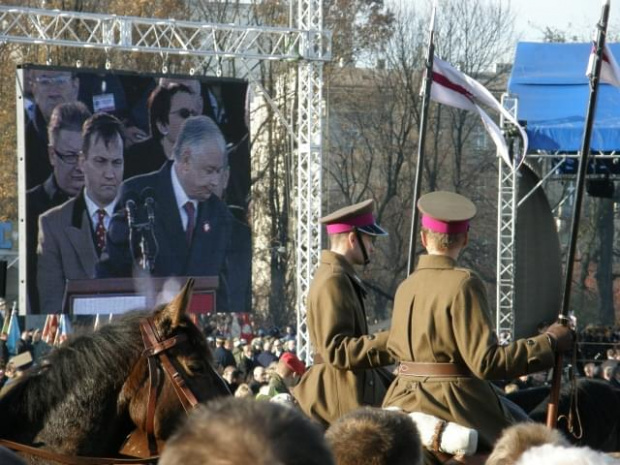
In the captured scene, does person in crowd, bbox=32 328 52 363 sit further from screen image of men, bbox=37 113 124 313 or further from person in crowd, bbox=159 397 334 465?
person in crowd, bbox=159 397 334 465

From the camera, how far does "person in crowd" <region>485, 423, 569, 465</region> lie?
395 centimetres

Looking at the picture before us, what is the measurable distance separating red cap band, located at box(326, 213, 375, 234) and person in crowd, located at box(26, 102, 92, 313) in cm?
1504

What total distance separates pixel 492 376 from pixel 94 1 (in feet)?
121

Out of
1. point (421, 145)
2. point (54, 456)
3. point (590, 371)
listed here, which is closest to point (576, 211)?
point (421, 145)

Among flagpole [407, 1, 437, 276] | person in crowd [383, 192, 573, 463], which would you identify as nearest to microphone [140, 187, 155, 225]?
flagpole [407, 1, 437, 276]

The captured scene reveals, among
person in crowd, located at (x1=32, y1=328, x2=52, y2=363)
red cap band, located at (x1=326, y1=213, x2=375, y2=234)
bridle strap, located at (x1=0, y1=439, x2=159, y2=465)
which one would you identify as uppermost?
red cap band, located at (x1=326, y1=213, x2=375, y2=234)

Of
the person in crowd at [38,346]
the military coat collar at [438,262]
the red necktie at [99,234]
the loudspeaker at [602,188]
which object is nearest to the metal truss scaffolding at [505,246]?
the loudspeaker at [602,188]

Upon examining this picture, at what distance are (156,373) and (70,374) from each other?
0.33 meters

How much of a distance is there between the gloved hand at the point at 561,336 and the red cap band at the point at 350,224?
144 cm

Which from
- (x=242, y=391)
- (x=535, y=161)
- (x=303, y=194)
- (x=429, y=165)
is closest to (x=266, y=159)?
(x=429, y=165)

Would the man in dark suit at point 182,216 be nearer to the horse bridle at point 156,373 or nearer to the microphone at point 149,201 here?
the microphone at point 149,201

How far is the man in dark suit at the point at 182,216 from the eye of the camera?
22172mm

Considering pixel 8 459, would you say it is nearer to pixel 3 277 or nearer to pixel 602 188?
pixel 3 277

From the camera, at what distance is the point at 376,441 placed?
3.93 metres
